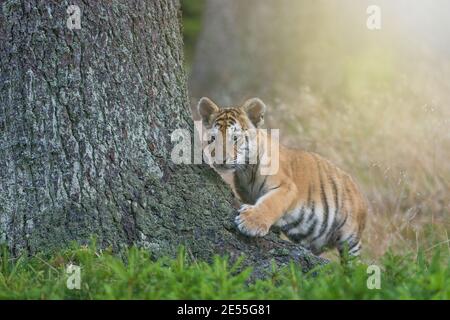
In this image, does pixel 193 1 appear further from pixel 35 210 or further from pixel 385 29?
pixel 35 210

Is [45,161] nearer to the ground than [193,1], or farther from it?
nearer to the ground

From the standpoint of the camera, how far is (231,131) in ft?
19.3

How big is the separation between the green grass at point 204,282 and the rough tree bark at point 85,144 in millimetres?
388

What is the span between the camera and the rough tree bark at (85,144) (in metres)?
5.16

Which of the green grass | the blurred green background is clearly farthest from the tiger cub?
the green grass

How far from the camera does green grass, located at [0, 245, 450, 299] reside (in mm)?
4145

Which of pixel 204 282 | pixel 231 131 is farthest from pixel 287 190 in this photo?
pixel 204 282

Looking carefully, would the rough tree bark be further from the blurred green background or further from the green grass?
the blurred green background

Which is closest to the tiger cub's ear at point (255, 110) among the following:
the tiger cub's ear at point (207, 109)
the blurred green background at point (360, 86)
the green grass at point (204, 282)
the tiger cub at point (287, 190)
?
the tiger cub at point (287, 190)

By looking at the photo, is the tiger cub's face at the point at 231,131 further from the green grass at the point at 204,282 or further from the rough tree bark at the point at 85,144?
the green grass at the point at 204,282

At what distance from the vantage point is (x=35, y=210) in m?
5.17

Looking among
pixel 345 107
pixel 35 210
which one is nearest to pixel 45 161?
pixel 35 210

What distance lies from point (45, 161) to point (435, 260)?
230 cm

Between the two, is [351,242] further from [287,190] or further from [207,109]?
[207,109]
